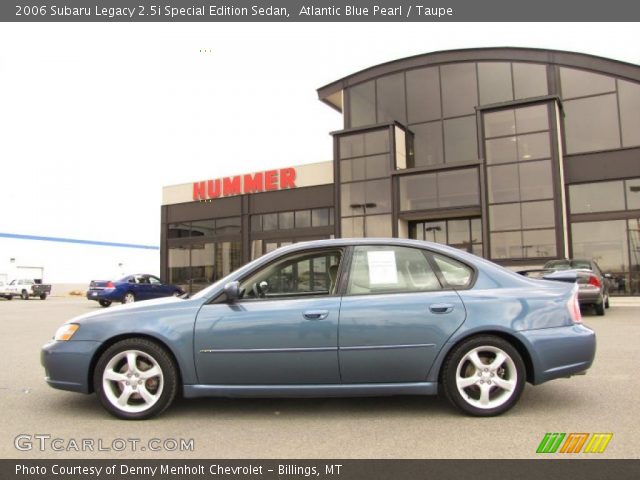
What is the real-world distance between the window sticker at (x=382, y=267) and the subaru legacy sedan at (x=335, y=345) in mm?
32

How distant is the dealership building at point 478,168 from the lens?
1991 centimetres

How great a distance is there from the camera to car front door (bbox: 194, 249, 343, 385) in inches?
164

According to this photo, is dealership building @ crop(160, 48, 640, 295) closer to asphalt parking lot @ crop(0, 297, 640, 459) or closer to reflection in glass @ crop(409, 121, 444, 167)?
reflection in glass @ crop(409, 121, 444, 167)

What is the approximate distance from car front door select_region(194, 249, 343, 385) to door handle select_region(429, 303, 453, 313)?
2.56ft

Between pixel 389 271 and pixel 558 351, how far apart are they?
1.53m

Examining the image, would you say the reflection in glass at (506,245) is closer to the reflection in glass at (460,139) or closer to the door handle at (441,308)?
the reflection in glass at (460,139)

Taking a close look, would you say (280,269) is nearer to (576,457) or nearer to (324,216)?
(576,457)

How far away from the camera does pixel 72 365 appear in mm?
4328

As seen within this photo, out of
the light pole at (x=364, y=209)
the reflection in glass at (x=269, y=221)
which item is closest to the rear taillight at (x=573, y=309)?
the light pole at (x=364, y=209)

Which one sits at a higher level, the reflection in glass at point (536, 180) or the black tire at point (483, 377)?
the reflection in glass at point (536, 180)

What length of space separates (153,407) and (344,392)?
5.16 feet

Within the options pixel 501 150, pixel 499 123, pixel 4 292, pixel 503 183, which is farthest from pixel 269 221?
pixel 4 292

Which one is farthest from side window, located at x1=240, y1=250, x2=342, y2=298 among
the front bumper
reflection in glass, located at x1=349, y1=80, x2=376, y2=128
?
reflection in glass, located at x1=349, y1=80, x2=376, y2=128

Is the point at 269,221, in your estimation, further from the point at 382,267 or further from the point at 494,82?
the point at 382,267
